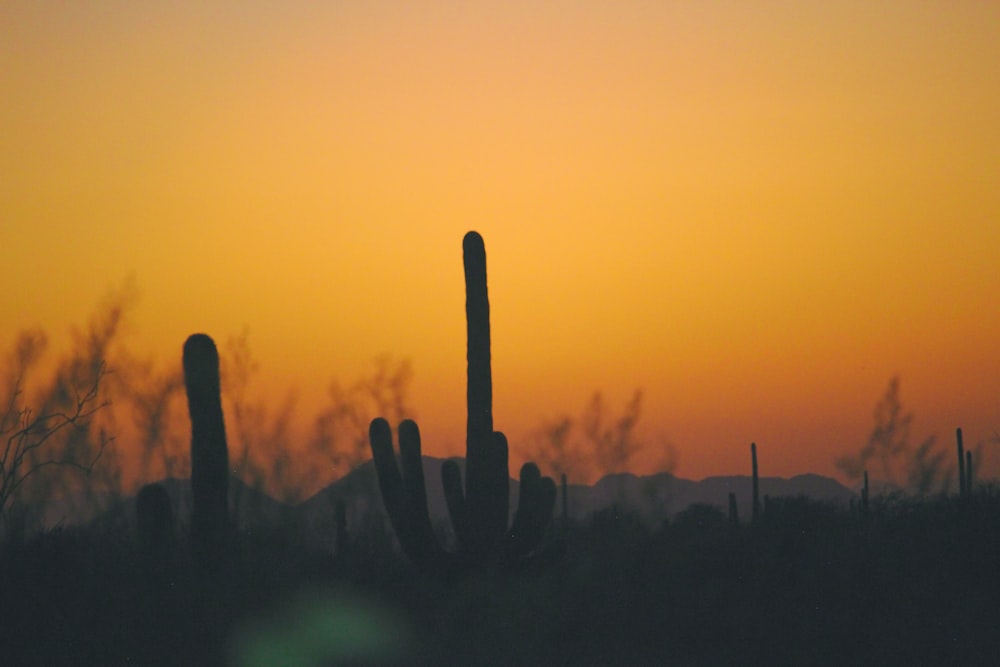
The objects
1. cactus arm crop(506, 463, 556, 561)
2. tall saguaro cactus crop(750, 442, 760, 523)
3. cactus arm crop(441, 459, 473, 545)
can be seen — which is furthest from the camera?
tall saguaro cactus crop(750, 442, 760, 523)

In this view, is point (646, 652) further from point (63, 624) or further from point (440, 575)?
point (63, 624)

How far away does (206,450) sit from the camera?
2038 cm

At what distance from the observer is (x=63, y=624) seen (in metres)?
18.9

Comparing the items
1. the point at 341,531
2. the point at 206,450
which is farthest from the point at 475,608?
the point at 341,531

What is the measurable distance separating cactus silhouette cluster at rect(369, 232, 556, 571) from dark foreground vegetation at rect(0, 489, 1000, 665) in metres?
0.50

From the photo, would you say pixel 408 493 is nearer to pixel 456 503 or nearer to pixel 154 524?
pixel 456 503

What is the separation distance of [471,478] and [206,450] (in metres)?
4.81

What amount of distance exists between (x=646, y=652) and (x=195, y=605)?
6555 mm

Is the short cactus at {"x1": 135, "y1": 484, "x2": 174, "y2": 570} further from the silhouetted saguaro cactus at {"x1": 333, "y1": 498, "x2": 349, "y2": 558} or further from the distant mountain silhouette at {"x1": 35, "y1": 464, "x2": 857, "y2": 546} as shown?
the silhouetted saguaro cactus at {"x1": 333, "y1": 498, "x2": 349, "y2": 558}

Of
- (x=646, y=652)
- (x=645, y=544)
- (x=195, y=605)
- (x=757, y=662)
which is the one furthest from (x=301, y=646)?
(x=645, y=544)

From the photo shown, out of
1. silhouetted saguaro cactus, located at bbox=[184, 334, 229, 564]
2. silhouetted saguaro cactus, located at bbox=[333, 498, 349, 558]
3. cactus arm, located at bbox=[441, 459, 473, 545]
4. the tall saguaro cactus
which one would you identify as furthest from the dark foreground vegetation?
the tall saguaro cactus

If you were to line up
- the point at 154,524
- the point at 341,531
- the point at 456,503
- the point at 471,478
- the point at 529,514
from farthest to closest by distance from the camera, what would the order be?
the point at 341,531 < the point at 529,514 < the point at 456,503 < the point at 471,478 < the point at 154,524

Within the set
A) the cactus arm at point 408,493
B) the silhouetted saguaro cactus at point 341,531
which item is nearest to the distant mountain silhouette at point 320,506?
the silhouetted saguaro cactus at point 341,531

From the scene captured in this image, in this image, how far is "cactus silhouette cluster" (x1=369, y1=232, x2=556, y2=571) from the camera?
2286 centimetres
